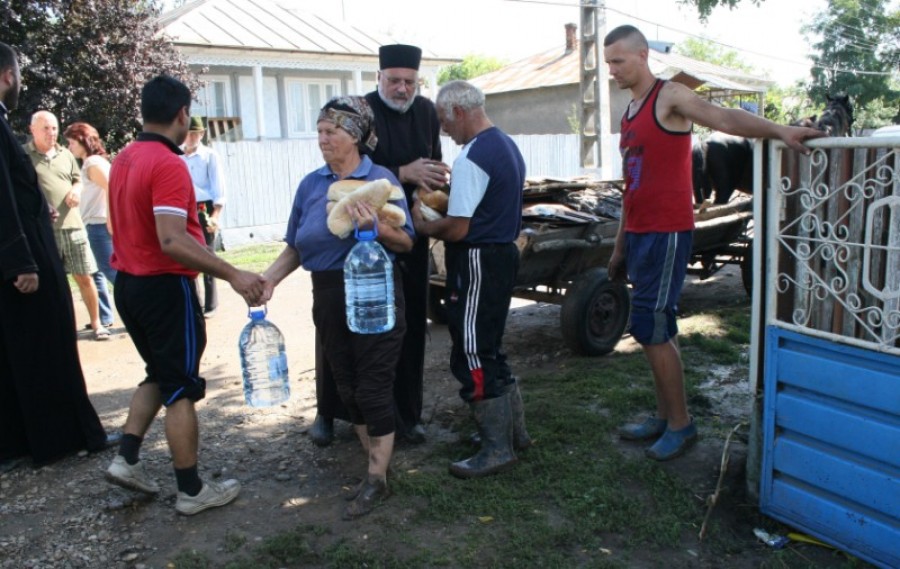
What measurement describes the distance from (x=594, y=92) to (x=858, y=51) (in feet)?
77.2

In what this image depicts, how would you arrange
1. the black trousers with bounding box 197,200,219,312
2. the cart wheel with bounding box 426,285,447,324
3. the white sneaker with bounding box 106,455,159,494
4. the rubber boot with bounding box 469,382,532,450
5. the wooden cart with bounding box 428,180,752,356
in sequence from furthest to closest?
the black trousers with bounding box 197,200,219,312
the cart wheel with bounding box 426,285,447,324
the wooden cart with bounding box 428,180,752,356
the rubber boot with bounding box 469,382,532,450
the white sneaker with bounding box 106,455,159,494

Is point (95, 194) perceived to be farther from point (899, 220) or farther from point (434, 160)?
point (899, 220)

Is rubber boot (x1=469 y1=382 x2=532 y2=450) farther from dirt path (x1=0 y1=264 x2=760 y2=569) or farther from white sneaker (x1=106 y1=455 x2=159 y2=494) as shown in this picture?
white sneaker (x1=106 y1=455 x2=159 y2=494)

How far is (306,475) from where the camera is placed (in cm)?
417

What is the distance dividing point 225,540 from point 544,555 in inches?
57.0

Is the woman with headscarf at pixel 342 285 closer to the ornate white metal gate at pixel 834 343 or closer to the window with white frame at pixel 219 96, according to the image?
the ornate white metal gate at pixel 834 343

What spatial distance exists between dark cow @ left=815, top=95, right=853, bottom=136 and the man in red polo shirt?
460 cm

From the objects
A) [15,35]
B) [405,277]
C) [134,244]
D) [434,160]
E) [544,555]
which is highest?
[15,35]

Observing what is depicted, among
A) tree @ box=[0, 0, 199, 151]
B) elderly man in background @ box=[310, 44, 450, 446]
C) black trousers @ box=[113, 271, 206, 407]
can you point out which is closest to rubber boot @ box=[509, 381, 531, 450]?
elderly man in background @ box=[310, 44, 450, 446]

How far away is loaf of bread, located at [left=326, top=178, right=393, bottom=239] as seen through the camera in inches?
136

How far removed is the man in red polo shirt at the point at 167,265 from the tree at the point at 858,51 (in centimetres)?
3340

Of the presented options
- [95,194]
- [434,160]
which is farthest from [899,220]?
[95,194]

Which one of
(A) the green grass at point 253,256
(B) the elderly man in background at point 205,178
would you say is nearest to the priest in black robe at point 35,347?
(B) the elderly man in background at point 205,178

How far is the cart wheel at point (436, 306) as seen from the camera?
275 inches
